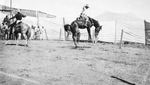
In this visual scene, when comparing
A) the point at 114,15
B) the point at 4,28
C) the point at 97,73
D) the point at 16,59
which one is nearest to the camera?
the point at 97,73

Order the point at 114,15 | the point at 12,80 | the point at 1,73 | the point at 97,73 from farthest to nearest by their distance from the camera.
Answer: the point at 114,15 < the point at 97,73 < the point at 1,73 < the point at 12,80

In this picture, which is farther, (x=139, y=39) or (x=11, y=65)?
(x=139, y=39)

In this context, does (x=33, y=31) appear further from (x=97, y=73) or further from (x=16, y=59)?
(x=97, y=73)

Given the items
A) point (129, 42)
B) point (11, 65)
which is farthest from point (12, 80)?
point (129, 42)

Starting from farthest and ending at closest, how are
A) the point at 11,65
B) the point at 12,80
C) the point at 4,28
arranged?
1. the point at 4,28
2. the point at 11,65
3. the point at 12,80

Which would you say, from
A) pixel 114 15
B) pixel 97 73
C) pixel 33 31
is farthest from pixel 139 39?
pixel 114 15

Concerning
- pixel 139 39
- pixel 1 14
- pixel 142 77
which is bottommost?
pixel 142 77

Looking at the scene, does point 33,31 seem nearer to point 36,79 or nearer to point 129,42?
point 129,42

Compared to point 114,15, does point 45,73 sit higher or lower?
lower

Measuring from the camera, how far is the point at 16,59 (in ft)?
24.5

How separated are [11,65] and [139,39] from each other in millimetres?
14486

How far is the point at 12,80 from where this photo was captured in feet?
16.4

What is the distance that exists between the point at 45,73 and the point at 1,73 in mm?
1371

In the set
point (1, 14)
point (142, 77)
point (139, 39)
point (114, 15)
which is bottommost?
point (142, 77)
